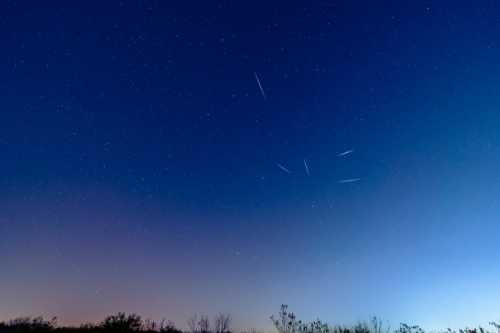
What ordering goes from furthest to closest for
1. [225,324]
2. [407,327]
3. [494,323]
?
[225,324] < [407,327] < [494,323]

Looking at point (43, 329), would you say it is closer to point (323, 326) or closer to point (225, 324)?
point (225, 324)

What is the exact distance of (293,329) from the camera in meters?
15.8

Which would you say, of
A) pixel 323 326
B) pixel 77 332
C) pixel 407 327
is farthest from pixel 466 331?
pixel 77 332

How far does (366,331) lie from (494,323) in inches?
204

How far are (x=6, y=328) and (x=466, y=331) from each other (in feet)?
73.4

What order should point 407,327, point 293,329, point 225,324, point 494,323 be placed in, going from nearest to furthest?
1. point 494,323
2. point 407,327
3. point 293,329
4. point 225,324

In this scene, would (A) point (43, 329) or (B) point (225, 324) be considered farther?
(B) point (225, 324)

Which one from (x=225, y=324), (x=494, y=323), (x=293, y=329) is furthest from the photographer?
(x=225, y=324)

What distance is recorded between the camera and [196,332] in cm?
1823

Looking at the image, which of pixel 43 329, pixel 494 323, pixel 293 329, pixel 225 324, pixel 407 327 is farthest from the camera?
pixel 225 324

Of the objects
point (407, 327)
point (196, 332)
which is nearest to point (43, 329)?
point (196, 332)

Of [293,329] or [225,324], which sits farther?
[225,324]

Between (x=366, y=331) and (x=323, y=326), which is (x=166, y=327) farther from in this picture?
(x=366, y=331)

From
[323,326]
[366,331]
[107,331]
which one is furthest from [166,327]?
[366,331]
